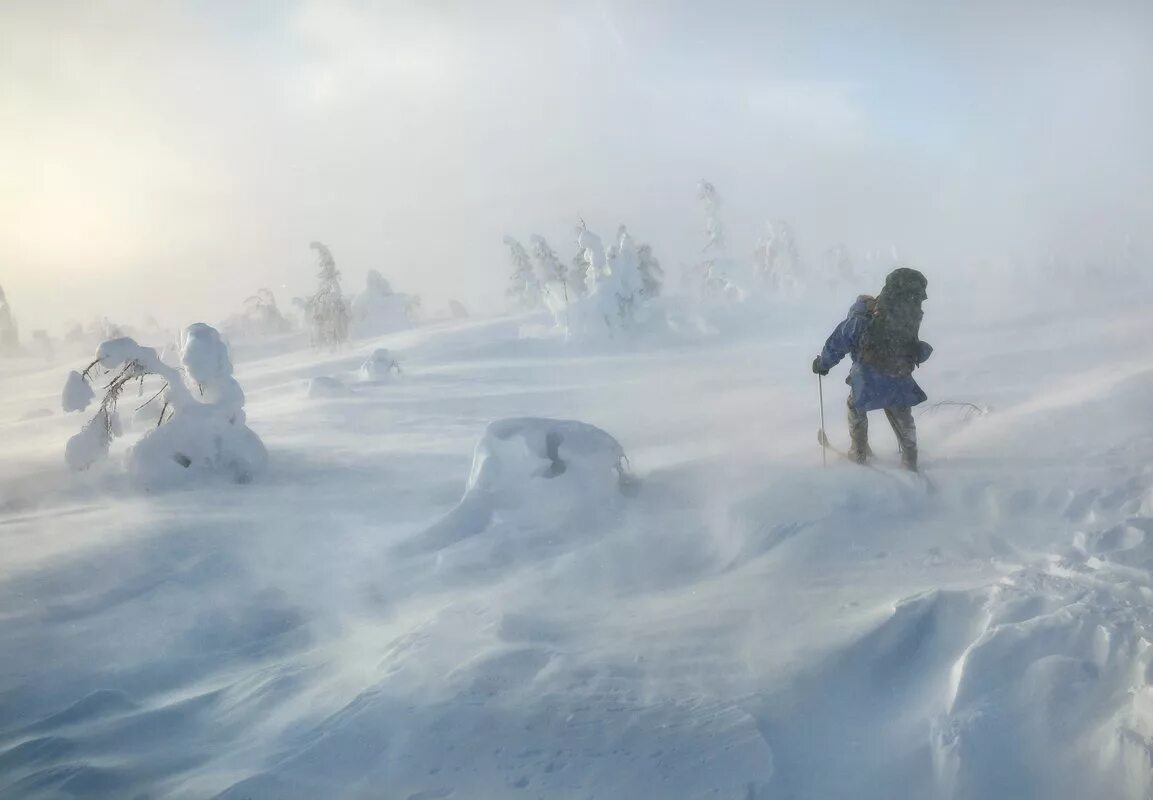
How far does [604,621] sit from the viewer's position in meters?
3.74

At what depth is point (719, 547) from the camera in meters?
4.65

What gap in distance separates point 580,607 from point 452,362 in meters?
20.6

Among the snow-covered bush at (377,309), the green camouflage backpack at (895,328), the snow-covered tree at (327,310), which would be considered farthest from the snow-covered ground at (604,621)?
the snow-covered bush at (377,309)

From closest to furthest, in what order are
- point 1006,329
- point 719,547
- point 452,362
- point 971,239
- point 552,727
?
point 552,727
point 719,547
point 1006,329
point 452,362
point 971,239

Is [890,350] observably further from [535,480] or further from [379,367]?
[379,367]

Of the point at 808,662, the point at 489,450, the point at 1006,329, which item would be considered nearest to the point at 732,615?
the point at 808,662

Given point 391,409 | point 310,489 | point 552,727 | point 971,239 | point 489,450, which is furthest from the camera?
point 971,239

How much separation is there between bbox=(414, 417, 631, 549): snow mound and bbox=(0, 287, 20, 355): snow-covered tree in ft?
178

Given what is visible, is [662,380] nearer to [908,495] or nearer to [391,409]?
[391,409]

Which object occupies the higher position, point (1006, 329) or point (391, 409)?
point (391, 409)

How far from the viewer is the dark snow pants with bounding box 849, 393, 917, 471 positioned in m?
5.46

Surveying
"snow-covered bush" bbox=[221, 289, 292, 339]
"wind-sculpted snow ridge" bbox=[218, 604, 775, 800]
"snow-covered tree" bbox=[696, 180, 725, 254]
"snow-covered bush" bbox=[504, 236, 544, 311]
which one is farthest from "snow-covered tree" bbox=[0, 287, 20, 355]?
"wind-sculpted snow ridge" bbox=[218, 604, 775, 800]

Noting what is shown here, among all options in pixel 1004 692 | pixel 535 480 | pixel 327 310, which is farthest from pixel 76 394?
pixel 327 310

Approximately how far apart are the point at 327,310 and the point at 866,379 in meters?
32.9
